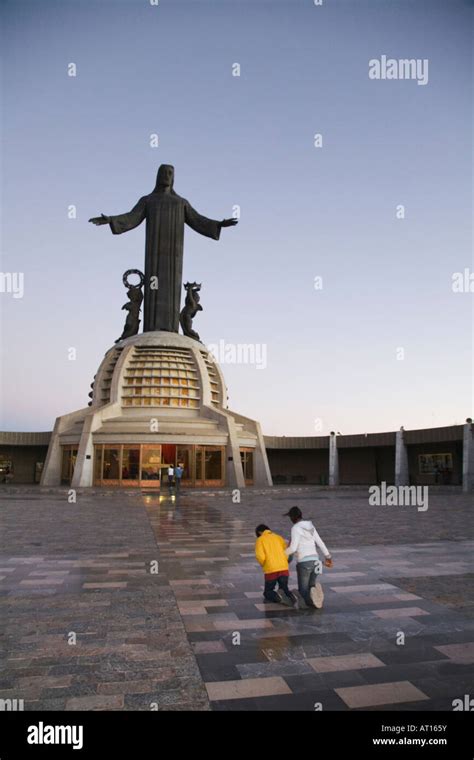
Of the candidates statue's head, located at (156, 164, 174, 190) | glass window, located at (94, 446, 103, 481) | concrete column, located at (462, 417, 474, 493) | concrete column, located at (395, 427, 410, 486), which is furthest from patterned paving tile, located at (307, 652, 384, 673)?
statue's head, located at (156, 164, 174, 190)

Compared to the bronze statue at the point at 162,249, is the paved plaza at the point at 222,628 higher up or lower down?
lower down

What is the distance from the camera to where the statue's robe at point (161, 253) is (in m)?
51.1

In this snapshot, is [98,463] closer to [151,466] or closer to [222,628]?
[151,466]

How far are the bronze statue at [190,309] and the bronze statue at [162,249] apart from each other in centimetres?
82

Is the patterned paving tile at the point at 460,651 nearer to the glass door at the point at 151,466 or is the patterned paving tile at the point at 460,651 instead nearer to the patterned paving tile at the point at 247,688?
the patterned paving tile at the point at 247,688

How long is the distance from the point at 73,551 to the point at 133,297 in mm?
41690

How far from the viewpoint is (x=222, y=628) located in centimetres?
673

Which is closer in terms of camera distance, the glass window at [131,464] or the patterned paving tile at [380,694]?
the patterned paving tile at [380,694]

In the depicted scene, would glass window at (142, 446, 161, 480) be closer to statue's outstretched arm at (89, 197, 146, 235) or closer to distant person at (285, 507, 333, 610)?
statue's outstretched arm at (89, 197, 146, 235)

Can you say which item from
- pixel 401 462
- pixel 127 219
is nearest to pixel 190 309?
pixel 127 219

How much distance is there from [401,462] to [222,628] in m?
41.2

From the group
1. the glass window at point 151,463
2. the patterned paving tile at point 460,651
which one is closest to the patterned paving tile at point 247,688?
the patterned paving tile at point 460,651
